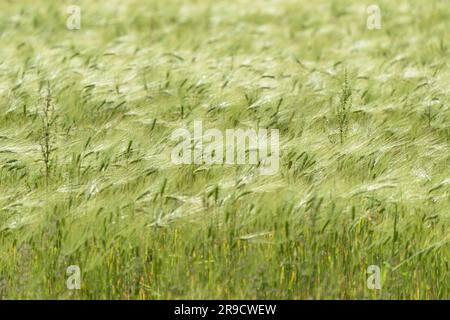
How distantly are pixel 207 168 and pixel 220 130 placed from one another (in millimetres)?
750

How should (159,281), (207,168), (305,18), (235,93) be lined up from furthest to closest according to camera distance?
1. (305,18)
2. (235,93)
3. (207,168)
4. (159,281)

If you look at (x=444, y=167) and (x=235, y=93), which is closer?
(x=444, y=167)

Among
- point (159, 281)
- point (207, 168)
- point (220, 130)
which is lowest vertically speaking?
point (159, 281)

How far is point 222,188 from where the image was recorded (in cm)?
359

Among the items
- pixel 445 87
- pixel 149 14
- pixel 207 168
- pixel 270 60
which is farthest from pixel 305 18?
pixel 207 168

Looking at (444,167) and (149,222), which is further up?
(444,167)

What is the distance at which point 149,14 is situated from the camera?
9555mm

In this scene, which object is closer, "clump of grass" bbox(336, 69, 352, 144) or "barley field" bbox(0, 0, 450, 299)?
"barley field" bbox(0, 0, 450, 299)

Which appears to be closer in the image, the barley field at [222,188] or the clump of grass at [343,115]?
the barley field at [222,188]

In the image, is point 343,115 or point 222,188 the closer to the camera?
point 222,188

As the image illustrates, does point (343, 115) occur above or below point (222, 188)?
above

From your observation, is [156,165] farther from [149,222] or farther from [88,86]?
[88,86]

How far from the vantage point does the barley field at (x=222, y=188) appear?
3.32 meters

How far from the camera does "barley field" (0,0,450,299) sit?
131 inches
